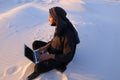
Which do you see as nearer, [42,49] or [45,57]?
[45,57]

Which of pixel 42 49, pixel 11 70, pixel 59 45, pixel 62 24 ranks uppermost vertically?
pixel 62 24

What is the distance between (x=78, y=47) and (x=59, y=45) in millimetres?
854

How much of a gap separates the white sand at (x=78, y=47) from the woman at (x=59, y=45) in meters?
0.13

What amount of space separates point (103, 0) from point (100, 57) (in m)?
6.98

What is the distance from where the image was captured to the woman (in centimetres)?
411

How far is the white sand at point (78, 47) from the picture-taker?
4.51 m

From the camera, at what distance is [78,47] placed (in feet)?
16.8

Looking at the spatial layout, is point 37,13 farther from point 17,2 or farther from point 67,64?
point 17,2

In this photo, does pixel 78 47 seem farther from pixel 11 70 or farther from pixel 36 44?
pixel 11 70

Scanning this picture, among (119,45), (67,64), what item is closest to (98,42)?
(119,45)

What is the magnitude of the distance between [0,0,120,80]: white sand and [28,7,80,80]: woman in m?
0.13

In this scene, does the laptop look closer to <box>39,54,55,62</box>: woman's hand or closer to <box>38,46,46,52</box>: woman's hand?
<box>39,54,55,62</box>: woman's hand

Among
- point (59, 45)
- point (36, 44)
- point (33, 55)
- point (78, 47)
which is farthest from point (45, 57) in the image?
point (78, 47)

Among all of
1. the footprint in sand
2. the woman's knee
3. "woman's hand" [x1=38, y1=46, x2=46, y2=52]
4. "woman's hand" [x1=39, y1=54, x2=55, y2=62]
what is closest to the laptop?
"woman's hand" [x1=39, y1=54, x2=55, y2=62]
